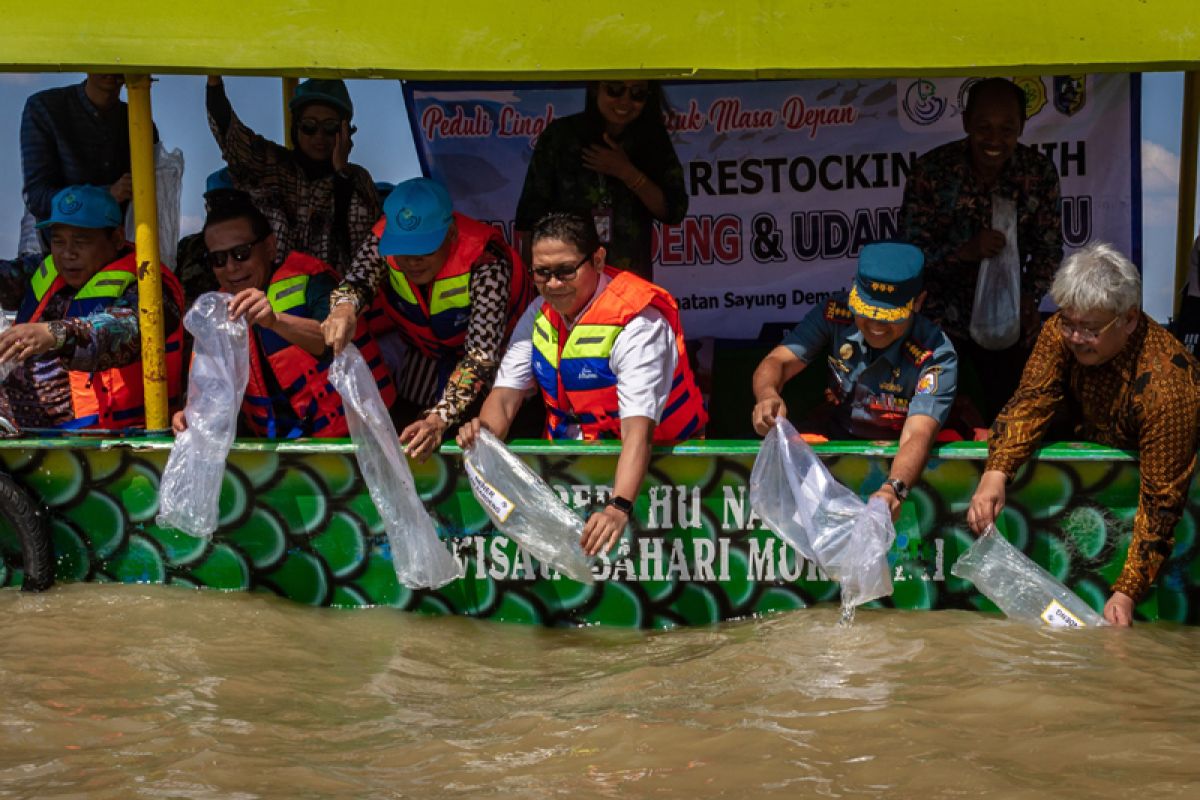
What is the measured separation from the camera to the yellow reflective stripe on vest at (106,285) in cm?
561

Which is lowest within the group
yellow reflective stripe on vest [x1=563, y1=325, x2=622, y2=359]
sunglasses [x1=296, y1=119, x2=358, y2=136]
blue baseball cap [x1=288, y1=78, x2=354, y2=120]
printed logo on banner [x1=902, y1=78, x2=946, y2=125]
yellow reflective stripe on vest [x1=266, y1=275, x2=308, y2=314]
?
yellow reflective stripe on vest [x1=563, y1=325, x2=622, y2=359]

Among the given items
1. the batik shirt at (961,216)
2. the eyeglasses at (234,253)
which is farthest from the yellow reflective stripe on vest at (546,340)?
the batik shirt at (961,216)

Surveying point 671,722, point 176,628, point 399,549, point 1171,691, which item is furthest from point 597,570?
point 1171,691

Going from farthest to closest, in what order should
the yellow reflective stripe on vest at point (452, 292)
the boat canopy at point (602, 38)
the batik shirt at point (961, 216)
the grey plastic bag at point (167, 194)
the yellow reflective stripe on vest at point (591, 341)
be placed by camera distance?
the grey plastic bag at point (167, 194) < the batik shirt at point (961, 216) < the yellow reflective stripe on vest at point (452, 292) < the yellow reflective stripe on vest at point (591, 341) < the boat canopy at point (602, 38)

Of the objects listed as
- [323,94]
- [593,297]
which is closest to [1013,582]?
[593,297]

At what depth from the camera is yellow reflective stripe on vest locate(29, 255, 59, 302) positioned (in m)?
5.76

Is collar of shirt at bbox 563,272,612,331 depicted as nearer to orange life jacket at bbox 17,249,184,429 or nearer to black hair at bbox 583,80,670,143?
black hair at bbox 583,80,670,143

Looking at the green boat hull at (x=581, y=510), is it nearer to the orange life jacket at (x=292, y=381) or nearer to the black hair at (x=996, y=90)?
the orange life jacket at (x=292, y=381)

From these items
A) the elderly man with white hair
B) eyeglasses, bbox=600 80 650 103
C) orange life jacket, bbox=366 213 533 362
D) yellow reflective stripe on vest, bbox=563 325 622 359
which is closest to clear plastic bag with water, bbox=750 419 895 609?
the elderly man with white hair

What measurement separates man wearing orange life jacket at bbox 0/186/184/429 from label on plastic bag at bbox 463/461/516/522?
1.34 metres

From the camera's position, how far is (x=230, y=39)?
16.3 ft

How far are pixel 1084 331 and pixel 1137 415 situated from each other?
13.7 inches

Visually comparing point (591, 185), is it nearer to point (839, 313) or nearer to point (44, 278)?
point (839, 313)

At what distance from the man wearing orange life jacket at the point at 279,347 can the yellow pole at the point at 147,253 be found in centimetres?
27
